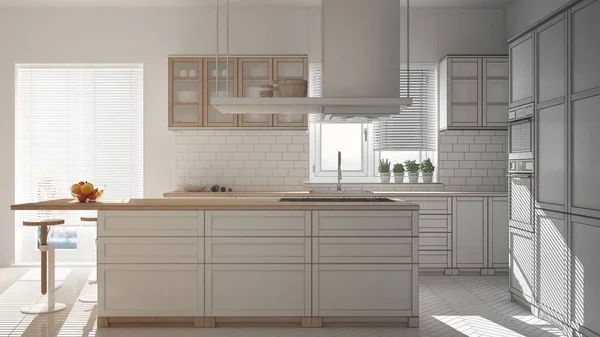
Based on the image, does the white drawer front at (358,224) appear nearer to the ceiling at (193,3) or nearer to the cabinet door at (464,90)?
the cabinet door at (464,90)

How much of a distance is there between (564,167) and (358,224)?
1549 mm

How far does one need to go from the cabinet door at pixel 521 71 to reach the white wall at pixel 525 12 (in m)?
1.29

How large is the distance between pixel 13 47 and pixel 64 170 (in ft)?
5.40

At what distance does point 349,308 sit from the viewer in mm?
4184

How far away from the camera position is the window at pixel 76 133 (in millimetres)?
7008

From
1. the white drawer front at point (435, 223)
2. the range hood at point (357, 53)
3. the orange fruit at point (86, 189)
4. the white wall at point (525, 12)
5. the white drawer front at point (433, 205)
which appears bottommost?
the white drawer front at point (435, 223)

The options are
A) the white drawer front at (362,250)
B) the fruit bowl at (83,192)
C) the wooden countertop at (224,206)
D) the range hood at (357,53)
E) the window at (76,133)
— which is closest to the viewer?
the wooden countertop at (224,206)

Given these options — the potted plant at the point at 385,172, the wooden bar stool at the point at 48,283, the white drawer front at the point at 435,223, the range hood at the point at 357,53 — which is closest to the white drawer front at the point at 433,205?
the white drawer front at the point at 435,223

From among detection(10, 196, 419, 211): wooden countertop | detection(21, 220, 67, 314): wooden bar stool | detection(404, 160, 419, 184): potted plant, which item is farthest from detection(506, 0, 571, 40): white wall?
detection(21, 220, 67, 314): wooden bar stool

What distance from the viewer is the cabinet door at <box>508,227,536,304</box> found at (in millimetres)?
4582

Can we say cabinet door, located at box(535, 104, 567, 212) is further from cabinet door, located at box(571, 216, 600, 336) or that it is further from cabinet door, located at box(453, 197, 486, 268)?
cabinet door, located at box(453, 197, 486, 268)

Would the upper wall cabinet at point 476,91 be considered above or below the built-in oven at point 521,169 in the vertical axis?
above

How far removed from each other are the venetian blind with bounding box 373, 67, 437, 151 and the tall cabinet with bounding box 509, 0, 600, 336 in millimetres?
2251

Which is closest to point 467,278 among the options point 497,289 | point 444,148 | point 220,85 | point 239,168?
point 497,289
